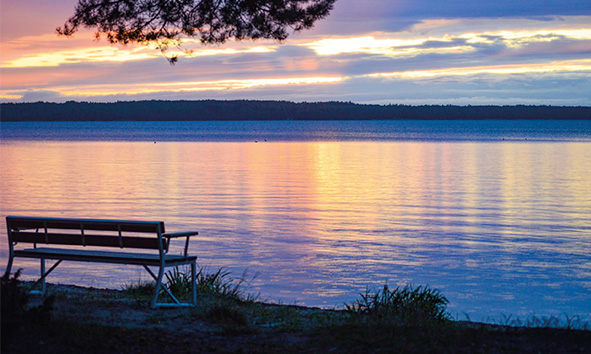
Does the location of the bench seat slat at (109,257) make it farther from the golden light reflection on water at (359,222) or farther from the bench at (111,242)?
the golden light reflection on water at (359,222)

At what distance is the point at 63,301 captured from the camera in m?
7.34

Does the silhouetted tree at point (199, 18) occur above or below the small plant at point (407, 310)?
above

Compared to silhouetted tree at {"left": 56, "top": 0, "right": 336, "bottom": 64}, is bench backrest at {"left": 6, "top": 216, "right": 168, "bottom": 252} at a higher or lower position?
lower

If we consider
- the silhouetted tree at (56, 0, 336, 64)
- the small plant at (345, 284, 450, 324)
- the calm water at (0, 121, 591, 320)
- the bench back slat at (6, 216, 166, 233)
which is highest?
the silhouetted tree at (56, 0, 336, 64)

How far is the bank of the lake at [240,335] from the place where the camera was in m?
5.62

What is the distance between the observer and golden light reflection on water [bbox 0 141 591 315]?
37.2 ft

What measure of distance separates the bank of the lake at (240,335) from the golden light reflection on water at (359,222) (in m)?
3.36

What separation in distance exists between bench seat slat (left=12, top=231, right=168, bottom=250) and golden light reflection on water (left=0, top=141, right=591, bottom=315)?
334 cm

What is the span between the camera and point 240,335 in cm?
638

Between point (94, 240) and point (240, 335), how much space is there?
1923 millimetres

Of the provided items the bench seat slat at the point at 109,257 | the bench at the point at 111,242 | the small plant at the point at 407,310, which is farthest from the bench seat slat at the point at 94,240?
the small plant at the point at 407,310

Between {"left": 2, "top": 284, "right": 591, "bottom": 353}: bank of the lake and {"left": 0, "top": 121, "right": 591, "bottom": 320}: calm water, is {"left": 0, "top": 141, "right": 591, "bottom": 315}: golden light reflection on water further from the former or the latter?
{"left": 2, "top": 284, "right": 591, "bottom": 353}: bank of the lake

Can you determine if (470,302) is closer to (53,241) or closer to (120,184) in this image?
(53,241)

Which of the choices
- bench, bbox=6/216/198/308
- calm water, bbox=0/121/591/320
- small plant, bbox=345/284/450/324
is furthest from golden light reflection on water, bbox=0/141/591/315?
bench, bbox=6/216/198/308
